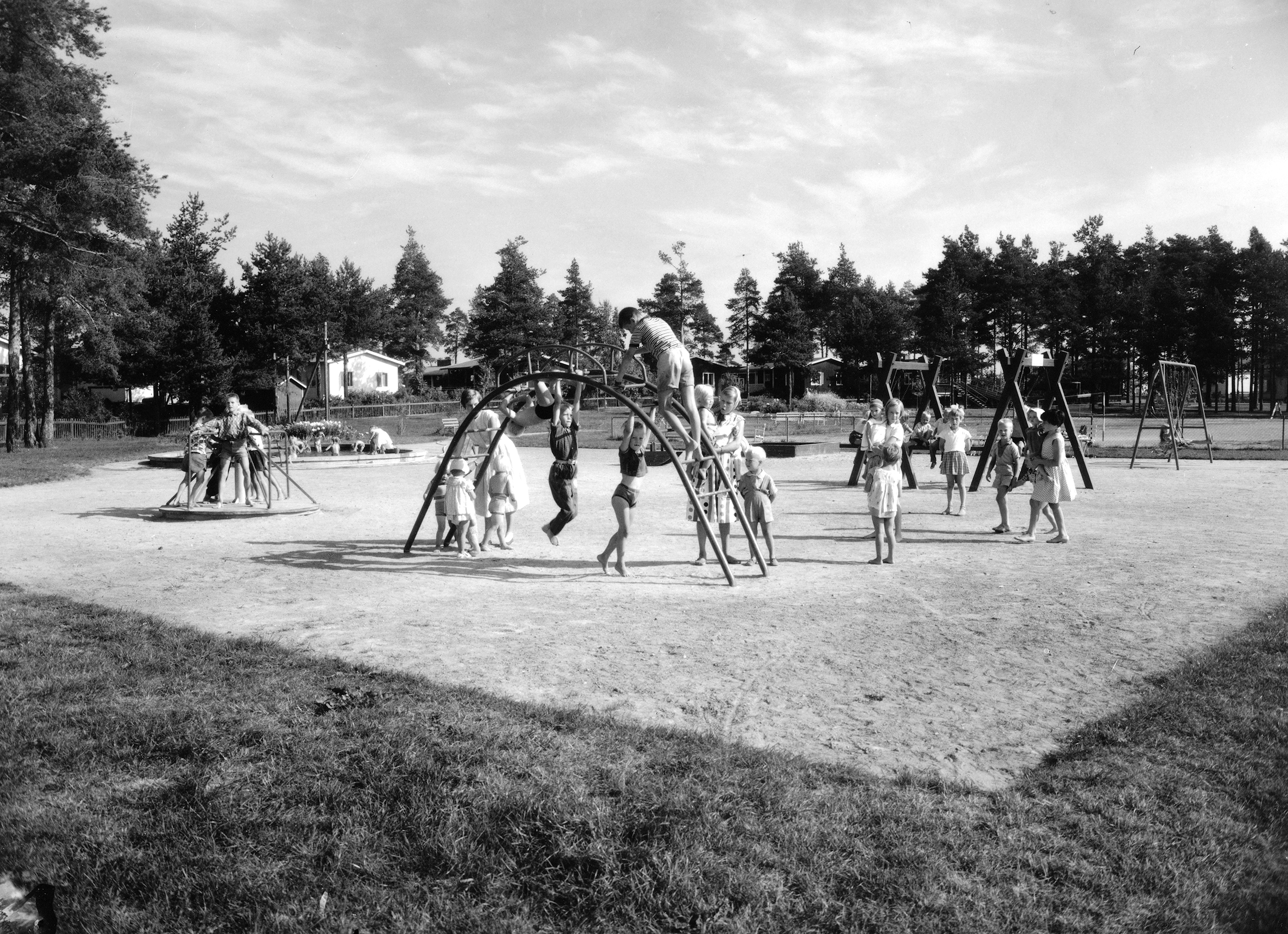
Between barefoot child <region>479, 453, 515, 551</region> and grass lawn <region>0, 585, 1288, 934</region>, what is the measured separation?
5822mm

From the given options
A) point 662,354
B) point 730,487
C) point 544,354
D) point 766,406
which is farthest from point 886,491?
point 766,406

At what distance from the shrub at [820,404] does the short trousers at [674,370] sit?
4917cm

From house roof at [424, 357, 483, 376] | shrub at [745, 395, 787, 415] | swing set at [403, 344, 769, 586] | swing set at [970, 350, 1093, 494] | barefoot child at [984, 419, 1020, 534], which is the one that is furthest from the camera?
house roof at [424, 357, 483, 376]

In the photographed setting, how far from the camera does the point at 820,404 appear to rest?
63.7 meters

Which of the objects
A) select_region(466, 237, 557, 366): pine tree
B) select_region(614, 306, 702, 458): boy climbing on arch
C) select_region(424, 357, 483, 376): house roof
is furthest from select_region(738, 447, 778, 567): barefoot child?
select_region(424, 357, 483, 376): house roof

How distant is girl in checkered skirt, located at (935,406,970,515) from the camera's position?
14539 mm

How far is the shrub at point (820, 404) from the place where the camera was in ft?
198

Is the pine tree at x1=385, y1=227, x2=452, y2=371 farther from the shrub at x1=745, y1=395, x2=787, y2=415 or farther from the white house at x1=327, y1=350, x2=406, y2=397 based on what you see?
the shrub at x1=745, y1=395, x2=787, y2=415

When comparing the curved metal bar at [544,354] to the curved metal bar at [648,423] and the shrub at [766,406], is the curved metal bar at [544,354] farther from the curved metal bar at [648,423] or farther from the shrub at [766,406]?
the shrub at [766,406]

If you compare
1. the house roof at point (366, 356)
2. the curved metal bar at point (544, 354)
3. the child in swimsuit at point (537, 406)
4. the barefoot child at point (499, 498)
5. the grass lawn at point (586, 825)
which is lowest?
the grass lawn at point (586, 825)

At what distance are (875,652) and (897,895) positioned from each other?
135 inches

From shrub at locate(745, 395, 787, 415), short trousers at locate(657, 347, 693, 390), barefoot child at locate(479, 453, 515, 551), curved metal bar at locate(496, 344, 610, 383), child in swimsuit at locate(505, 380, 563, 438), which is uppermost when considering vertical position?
shrub at locate(745, 395, 787, 415)

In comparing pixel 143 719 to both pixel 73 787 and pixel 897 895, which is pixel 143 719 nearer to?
pixel 73 787

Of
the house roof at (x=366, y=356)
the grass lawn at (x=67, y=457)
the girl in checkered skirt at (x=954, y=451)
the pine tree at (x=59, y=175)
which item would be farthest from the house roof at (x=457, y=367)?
the girl in checkered skirt at (x=954, y=451)
